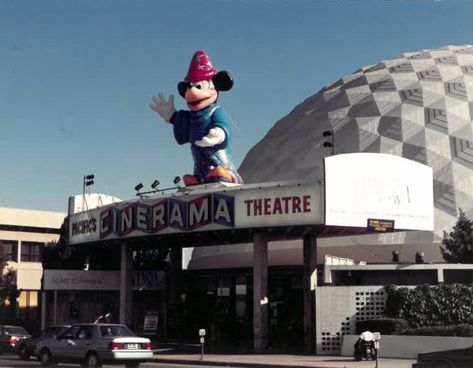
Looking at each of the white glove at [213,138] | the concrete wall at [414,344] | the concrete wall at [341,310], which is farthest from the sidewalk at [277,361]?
the white glove at [213,138]

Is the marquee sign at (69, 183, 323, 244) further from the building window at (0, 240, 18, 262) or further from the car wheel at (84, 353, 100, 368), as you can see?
the building window at (0, 240, 18, 262)

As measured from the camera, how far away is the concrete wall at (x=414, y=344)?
35125mm

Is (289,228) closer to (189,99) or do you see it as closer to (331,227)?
(331,227)

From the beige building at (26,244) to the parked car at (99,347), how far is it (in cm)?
5204

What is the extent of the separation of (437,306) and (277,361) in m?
8.84

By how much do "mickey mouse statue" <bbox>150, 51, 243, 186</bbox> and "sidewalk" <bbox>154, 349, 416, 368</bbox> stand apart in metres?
11.8

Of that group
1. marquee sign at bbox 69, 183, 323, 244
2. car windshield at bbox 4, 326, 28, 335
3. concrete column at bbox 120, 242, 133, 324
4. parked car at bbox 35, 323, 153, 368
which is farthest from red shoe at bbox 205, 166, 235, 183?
parked car at bbox 35, 323, 153, 368

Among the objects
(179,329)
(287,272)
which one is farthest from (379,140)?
(179,329)

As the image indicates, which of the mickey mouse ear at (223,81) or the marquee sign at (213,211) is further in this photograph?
the mickey mouse ear at (223,81)

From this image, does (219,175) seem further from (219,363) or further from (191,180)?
(219,363)

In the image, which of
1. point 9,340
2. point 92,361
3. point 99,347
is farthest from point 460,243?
point 92,361

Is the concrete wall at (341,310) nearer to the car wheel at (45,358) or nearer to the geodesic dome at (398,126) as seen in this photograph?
the geodesic dome at (398,126)

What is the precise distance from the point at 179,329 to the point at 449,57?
106 feet

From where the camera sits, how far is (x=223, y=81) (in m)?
48.9
